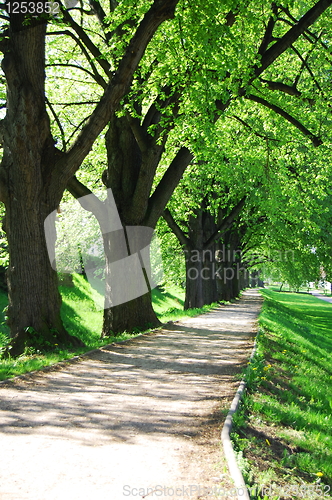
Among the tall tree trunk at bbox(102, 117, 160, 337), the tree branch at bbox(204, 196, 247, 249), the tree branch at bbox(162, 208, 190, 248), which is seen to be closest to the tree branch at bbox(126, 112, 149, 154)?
the tall tree trunk at bbox(102, 117, 160, 337)

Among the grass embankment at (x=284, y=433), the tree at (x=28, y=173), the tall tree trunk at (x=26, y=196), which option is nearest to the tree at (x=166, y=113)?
the tree at (x=28, y=173)

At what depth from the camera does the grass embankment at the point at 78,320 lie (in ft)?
27.1

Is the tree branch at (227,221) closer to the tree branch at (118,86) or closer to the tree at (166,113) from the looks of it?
the tree at (166,113)

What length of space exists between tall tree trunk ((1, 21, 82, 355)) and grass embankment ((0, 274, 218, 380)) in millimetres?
586

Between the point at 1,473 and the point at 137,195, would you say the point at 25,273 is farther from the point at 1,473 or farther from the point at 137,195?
the point at 1,473

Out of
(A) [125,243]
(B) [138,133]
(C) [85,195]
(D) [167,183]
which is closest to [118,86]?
(B) [138,133]

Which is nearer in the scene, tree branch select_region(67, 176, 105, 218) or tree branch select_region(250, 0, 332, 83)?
tree branch select_region(250, 0, 332, 83)

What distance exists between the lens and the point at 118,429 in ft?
16.8

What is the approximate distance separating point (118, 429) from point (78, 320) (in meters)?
19.1

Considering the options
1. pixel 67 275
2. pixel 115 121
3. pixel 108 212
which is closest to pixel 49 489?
pixel 108 212

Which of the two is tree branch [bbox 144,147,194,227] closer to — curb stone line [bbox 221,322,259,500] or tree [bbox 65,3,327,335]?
tree [bbox 65,3,327,335]

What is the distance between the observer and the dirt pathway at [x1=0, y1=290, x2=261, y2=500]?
371cm

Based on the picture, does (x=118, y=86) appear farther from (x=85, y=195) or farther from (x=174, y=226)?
(x=174, y=226)

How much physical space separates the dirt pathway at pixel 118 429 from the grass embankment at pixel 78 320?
0.39 metres
